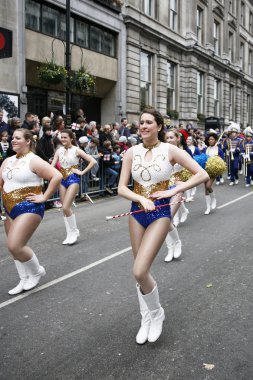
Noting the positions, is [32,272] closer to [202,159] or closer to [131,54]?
[202,159]

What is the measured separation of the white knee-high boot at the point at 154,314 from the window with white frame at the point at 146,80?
21.7 m

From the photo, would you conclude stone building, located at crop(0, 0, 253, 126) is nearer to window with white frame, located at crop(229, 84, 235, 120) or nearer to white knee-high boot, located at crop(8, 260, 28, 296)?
window with white frame, located at crop(229, 84, 235, 120)

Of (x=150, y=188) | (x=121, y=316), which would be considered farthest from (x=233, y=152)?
(x=150, y=188)

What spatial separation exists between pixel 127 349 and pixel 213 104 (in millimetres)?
34172

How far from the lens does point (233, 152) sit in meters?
18.7

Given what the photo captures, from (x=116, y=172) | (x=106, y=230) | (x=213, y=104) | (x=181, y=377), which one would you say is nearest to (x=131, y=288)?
(x=181, y=377)

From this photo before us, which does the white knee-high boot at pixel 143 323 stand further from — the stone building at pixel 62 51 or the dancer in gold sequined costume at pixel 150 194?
the stone building at pixel 62 51

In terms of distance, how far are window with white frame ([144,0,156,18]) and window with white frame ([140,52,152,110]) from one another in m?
2.39

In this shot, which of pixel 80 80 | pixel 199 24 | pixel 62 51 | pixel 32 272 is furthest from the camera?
pixel 199 24

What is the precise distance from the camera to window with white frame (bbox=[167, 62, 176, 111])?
2861 centimetres

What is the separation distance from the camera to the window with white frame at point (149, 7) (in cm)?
2496

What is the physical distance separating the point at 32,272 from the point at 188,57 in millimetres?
27989

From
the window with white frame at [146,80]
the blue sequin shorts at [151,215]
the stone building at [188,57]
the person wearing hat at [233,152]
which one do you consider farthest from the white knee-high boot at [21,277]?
the window with white frame at [146,80]

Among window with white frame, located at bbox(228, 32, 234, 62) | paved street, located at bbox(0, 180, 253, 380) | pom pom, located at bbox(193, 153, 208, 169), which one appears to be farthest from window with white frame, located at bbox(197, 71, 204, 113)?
paved street, located at bbox(0, 180, 253, 380)
